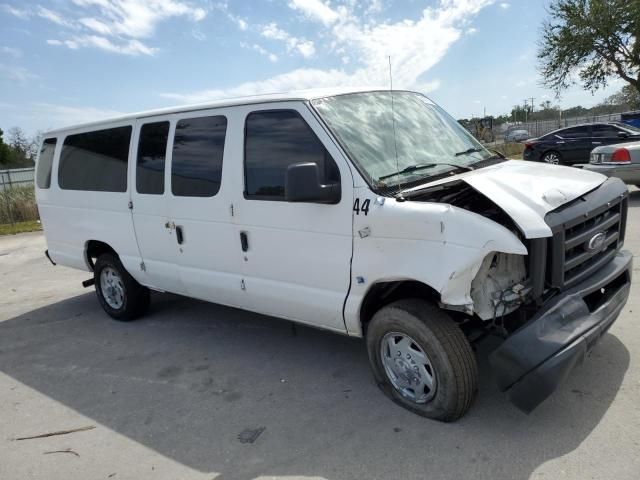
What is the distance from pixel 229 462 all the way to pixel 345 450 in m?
0.70

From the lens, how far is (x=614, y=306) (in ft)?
10.9

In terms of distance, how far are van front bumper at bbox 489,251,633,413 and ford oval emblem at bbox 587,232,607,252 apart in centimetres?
33

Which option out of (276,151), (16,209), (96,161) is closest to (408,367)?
(276,151)

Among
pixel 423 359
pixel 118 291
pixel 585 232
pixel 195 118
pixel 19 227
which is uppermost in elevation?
pixel 195 118

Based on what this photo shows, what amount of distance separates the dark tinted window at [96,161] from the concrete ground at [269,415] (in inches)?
64.6

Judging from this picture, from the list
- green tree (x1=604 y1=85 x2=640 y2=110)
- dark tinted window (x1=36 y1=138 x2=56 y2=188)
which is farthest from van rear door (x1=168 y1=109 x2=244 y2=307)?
green tree (x1=604 y1=85 x2=640 y2=110)

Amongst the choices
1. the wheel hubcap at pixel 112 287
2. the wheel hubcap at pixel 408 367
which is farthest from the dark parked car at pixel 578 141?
the wheel hubcap at pixel 112 287

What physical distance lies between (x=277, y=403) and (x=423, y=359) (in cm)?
116

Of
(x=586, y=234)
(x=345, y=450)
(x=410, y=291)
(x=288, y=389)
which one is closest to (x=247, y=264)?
(x=288, y=389)

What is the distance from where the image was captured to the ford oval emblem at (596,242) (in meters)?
3.27

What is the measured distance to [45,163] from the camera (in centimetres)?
636

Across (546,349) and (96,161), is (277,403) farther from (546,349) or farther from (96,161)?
(96,161)

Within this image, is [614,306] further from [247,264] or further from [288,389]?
[247,264]

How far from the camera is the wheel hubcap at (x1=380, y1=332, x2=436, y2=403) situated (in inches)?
130
